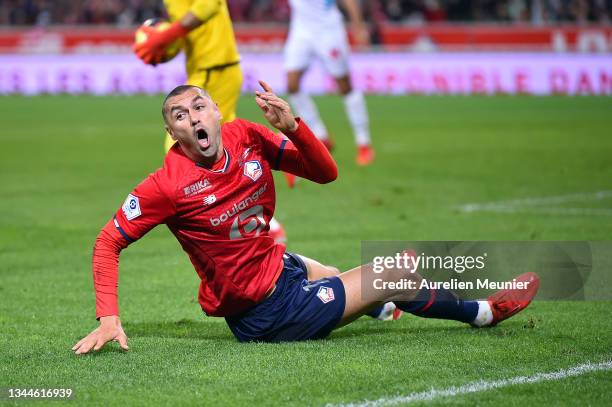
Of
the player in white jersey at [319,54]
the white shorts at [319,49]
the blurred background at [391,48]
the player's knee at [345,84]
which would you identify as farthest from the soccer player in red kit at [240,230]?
the blurred background at [391,48]

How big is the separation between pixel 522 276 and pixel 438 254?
58 cm

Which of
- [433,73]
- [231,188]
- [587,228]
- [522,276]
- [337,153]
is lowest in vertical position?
[433,73]

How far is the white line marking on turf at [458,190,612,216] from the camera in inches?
413

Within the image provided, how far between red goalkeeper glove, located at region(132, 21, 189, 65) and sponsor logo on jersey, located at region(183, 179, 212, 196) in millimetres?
3497

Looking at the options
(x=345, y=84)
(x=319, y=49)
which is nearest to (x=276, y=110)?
(x=319, y=49)

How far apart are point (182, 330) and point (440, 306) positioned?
58.0 inches

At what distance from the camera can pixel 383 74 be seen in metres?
25.2

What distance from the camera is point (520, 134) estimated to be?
17875 mm

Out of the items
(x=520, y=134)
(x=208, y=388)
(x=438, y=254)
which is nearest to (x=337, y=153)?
(x=520, y=134)

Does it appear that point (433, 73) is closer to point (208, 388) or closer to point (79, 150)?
point (79, 150)

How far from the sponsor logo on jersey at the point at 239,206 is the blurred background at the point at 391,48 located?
17.9 m

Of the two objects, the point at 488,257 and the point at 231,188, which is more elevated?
the point at 231,188

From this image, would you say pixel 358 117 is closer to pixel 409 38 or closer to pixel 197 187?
pixel 197 187

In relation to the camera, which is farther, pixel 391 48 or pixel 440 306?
pixel 391 48
